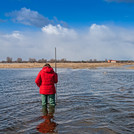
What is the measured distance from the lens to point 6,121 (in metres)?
Result: 7.36

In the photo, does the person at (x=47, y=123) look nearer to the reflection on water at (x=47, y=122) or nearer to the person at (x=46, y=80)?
the reflection on water at (x=47, y=122)

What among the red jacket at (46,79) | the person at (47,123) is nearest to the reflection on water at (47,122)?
the person at (47,123)

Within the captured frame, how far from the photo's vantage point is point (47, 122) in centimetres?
716

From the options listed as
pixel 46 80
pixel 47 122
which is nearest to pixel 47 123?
pixel 47 122

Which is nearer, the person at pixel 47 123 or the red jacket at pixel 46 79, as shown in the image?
the person at pixel 47 123

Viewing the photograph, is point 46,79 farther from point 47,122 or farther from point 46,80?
point 47,122

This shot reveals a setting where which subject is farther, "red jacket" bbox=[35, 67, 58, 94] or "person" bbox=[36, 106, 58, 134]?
"red jacket" bbox=[35, 67, 58, 94]

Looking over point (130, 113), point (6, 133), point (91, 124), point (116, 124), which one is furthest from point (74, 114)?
point (6, 133)

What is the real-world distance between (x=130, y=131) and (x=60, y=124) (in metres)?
2.50

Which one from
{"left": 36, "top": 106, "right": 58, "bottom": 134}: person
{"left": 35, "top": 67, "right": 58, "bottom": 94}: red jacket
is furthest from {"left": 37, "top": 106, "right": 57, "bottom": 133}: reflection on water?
{"left": 35, "top": 67, "right": 58, "bottom": 94}: red jacket

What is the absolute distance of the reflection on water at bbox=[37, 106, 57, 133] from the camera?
6328 mm

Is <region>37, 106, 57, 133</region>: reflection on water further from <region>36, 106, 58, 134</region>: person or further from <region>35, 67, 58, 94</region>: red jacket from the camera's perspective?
<region>35, 67, 58, 94</region>: red jacket

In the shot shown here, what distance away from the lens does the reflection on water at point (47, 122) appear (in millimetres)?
6328

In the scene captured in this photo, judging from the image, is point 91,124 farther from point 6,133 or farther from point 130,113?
point 6,133
